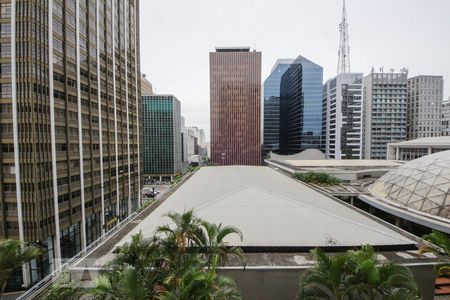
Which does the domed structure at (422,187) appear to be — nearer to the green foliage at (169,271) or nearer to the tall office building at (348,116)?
the green foliage at (169,271)

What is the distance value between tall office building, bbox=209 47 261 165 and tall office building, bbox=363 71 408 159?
57745mm

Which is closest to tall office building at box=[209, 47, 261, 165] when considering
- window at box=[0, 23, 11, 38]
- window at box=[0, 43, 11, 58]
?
window at box=[0, 23, 11, 38]

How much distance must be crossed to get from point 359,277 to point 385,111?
126688 mm

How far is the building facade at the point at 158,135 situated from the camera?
105500 millimetres

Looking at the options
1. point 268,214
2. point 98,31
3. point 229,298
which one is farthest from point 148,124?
point 229,298

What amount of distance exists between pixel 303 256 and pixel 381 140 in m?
120

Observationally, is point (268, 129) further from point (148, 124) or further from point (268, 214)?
point (268, 214)

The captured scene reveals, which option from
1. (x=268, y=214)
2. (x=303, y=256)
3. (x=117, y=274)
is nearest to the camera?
(x=117, y=274)

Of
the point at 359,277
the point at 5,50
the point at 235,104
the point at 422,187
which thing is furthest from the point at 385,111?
the point at 5,50

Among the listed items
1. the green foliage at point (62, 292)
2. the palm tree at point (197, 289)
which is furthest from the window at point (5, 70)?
the palm tree at point (197, 289)

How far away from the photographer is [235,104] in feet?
429

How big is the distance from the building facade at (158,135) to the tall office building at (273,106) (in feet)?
211

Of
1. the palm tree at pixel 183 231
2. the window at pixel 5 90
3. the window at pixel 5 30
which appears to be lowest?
the palm tree at pixel 183 231

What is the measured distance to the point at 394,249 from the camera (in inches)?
469
